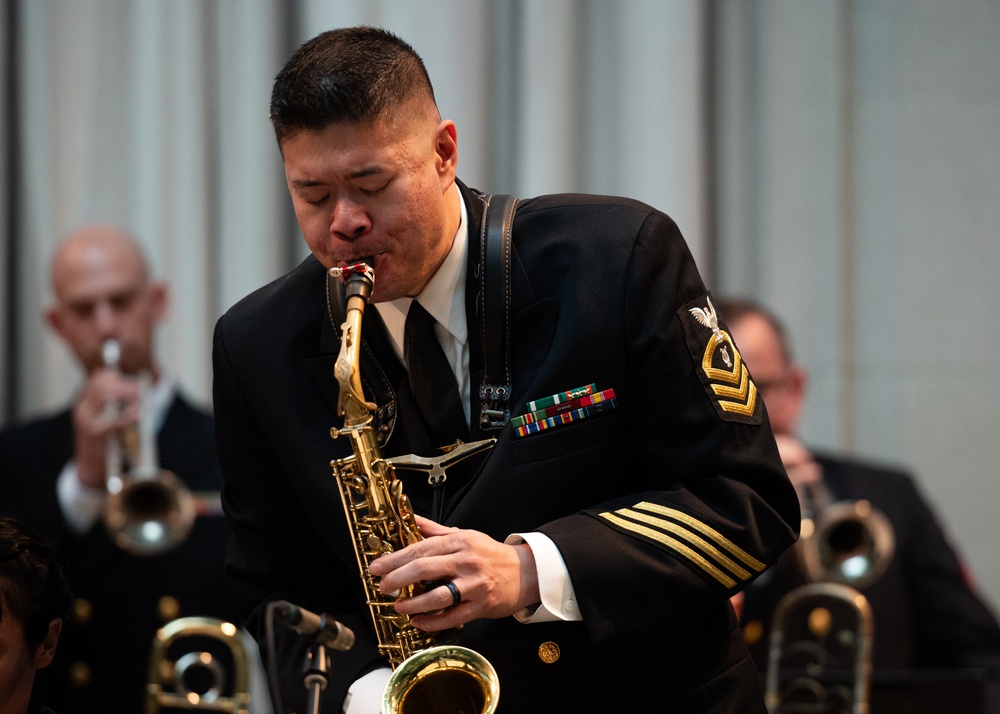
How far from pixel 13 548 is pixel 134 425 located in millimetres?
2051

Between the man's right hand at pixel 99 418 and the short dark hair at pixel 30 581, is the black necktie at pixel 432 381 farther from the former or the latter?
the man's right hand at pixel 99 418

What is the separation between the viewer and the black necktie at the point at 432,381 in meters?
2.11

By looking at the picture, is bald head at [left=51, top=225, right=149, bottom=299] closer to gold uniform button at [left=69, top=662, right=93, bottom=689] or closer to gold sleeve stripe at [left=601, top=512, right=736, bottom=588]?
gold uniform button at [left=69, top=662, right=93, bottom=689]

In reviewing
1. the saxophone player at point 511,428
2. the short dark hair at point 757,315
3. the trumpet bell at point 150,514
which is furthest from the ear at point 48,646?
the short dark hair at point 757,315

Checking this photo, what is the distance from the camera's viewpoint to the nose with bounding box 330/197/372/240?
194 cm

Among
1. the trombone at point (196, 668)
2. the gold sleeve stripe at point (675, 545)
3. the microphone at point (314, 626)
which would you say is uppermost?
the gold sleeve stripe at point (675, 545)

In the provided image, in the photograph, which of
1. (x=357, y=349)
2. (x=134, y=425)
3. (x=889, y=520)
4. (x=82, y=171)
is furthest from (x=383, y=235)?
(x=82, y=171)

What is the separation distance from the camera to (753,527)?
76.9 inches

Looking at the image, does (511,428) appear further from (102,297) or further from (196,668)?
(102,297)

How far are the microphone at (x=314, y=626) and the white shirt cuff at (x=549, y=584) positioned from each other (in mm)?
241

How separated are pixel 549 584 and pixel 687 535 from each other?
21cm

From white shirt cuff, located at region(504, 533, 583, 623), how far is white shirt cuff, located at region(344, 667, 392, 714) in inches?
10.3

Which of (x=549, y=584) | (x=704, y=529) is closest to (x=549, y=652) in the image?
(x=549, y=584)

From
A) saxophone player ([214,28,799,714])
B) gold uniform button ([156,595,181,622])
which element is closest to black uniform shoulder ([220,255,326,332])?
saxophone player ([214,28,799,714])
